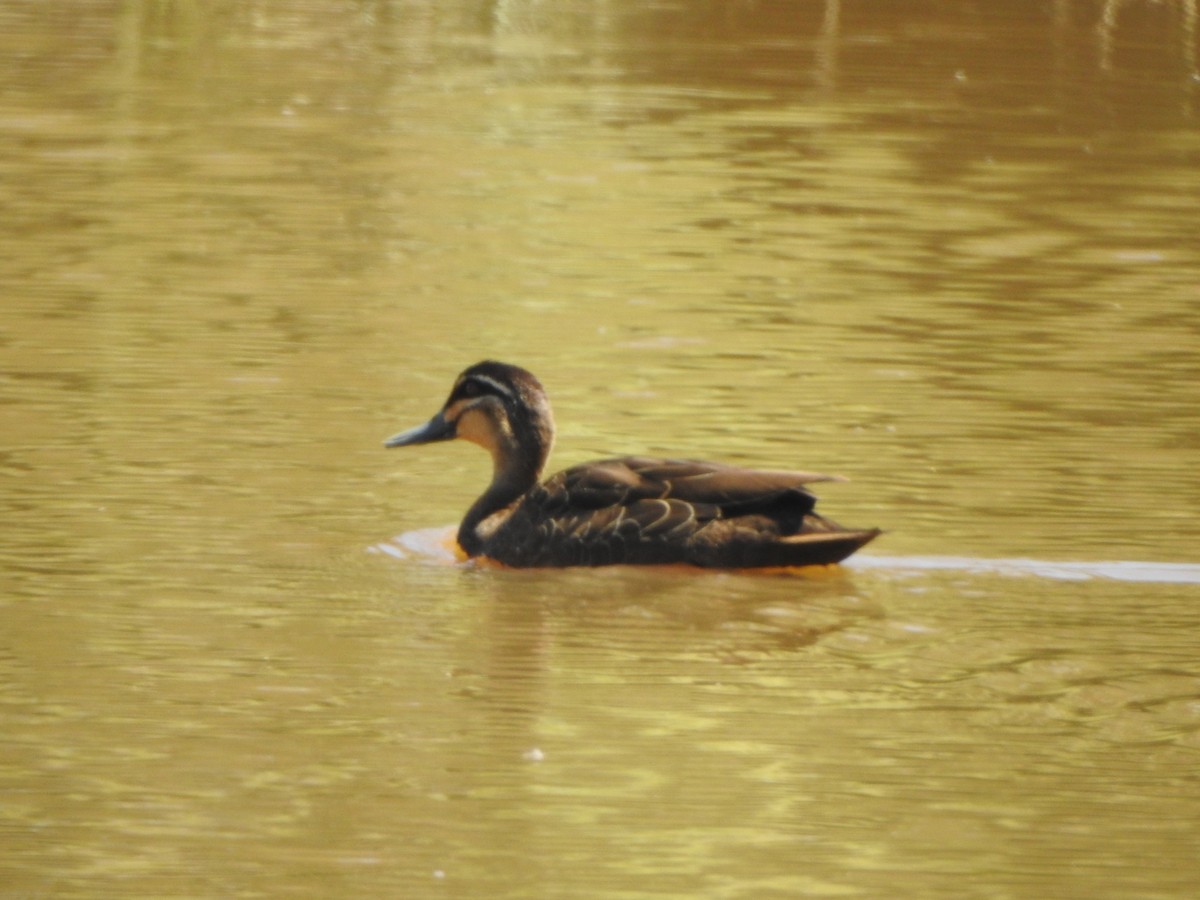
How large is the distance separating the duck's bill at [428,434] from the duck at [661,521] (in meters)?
0.45

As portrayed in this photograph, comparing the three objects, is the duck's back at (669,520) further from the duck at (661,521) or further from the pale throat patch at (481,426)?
the pale throat patch at (481,426)

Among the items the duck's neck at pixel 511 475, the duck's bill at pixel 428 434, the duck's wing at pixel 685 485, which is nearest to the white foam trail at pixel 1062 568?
the duck's wing at pixel 685 485

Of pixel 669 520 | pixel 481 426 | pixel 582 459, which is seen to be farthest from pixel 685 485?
pixel 582 459

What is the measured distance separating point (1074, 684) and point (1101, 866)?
1.55 metres

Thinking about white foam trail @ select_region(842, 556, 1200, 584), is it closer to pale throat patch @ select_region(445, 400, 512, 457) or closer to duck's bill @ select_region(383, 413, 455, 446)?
pale throat patch @ select_region(445, 400, 512, 457)

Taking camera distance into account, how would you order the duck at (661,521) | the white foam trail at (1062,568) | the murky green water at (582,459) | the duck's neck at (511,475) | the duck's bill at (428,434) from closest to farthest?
1. the murky green water at (582,459)
2. the white foam trail at (1062,568)
3. the duck at (661,521)
4. the duck's neck at (511,475)
5. the duck's bill at (428,434)

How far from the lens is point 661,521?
974 centimetres

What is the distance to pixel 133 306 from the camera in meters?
14.1

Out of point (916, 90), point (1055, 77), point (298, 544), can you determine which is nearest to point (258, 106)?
point (916, 90)

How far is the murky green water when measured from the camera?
23.2 feet

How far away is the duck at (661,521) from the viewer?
9602 millimetres

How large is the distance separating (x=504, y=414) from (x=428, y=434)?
359 millimetres

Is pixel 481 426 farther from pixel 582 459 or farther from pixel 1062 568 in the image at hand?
pixel 1062 568

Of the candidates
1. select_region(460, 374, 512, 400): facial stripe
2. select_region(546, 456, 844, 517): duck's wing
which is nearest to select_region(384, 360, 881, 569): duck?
select_region(546, 456, 844, 517): duck's wing
